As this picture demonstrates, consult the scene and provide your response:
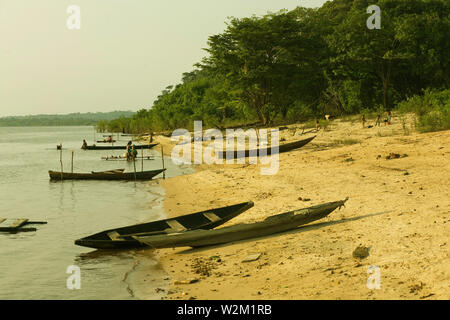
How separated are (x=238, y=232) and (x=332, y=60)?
37.6 m

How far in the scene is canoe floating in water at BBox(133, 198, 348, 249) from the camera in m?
11.5

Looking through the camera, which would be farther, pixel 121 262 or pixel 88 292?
pixel 121 262

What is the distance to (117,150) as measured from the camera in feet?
217

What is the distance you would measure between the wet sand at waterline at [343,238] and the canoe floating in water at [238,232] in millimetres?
234

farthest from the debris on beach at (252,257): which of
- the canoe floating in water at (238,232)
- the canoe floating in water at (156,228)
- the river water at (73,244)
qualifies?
the canoe floating in water at (156,228)

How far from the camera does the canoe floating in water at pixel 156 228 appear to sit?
41.1ft
